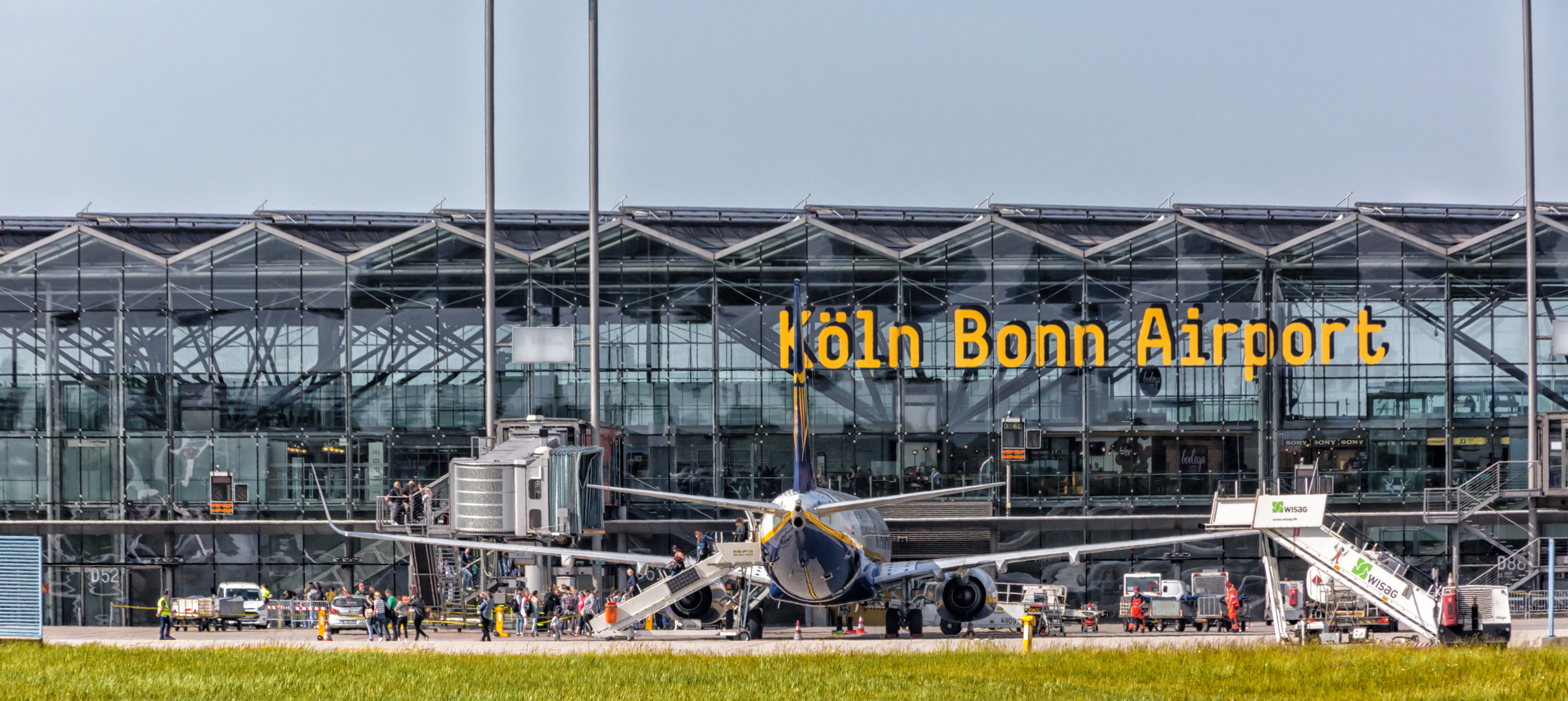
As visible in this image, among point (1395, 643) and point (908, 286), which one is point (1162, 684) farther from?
point (908, 286)

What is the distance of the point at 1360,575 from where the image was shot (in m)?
43.4

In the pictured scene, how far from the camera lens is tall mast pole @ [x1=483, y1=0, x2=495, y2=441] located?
168 ft

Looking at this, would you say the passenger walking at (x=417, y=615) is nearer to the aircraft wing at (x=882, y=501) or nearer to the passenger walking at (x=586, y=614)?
the passenger walking at (x=586, y=614)

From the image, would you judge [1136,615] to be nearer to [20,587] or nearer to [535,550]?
[535,550]

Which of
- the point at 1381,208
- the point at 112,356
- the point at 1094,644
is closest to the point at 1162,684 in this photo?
the point at 1094,644

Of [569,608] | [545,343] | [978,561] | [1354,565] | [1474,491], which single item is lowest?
[569,608]

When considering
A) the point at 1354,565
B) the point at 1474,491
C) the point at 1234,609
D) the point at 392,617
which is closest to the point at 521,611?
the point at 392,617

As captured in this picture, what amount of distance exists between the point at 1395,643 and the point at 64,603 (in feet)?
155

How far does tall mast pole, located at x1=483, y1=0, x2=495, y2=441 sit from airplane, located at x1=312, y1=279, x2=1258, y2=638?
459cm

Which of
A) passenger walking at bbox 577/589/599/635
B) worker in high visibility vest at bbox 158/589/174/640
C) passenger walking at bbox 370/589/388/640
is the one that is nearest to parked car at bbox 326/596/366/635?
passenger walking at bbox 370/589/388/640

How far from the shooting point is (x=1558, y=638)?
40.3 meters

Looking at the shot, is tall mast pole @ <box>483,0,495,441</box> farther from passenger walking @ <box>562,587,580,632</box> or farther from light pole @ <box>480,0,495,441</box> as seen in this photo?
passenger walking @ <box>562,587,580,632</box>

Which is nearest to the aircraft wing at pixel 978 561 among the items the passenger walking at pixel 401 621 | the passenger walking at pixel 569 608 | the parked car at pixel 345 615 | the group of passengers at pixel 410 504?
the passenger walking at pixel 569 608

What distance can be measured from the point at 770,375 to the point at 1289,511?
80.1 ft
